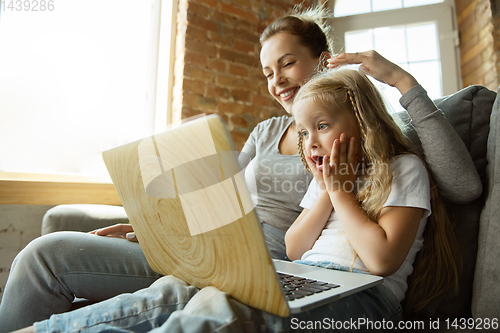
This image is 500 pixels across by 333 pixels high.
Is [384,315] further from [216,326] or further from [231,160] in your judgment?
[231,160]

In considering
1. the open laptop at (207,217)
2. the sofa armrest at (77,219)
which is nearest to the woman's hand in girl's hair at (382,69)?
the open laptop at (207,217)

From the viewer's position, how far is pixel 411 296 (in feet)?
2.49

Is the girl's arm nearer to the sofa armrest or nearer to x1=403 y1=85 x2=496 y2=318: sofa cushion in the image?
x1=403 y1=85 x2=496 y2=318: sofa cushion

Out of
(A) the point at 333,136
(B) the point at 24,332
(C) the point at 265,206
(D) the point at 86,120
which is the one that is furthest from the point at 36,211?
(A) the point at 333,136

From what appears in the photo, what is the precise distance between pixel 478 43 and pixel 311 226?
216 centimetres

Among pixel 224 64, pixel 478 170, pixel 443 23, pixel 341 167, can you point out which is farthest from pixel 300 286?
pixel 443 23

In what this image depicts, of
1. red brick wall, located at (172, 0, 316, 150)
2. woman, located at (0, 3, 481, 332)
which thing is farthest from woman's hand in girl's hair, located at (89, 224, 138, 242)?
red brick wall, located at (172, 0, 316, 150)

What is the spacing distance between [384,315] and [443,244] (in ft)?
0.82

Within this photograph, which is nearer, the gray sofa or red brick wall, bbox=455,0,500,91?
the gray sofa

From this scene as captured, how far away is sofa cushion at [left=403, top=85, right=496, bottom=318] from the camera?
29.5 inches

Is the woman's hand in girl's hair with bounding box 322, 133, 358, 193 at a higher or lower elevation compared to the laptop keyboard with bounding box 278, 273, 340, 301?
higher

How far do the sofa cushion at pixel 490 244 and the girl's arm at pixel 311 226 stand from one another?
337 mm

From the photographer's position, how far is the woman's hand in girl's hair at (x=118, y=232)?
87 centimetres

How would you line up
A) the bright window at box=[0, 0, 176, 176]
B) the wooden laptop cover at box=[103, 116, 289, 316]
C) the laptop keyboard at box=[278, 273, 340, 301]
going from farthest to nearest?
the bright window at box=[0, 0, 176, 176] < the laptop keyboard at box=[278, 273, 340, 301] < the wooden laptop cover at box=[103, 116, 289, 316]
